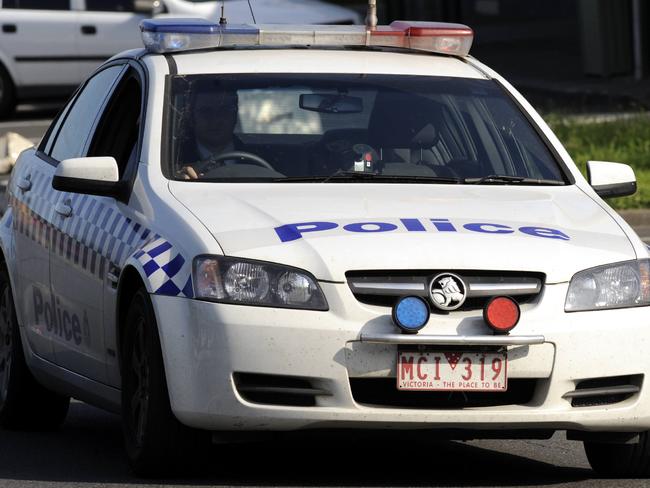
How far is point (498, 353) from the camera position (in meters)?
5.69

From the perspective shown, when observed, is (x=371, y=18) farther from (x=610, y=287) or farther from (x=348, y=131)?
(x=610, y=287)

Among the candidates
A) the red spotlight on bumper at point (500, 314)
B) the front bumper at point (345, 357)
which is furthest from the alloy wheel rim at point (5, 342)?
the red spotlight on bumper at point (500, 314)

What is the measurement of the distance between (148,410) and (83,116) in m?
2.08

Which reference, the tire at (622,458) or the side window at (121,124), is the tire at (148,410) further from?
the tire at (622,458)

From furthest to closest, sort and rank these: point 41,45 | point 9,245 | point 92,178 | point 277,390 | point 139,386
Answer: point 41,45 → point 9,245 → point 92,178 → point 139,386 → point 277,390

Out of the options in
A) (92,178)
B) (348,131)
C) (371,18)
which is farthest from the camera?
(371,18)

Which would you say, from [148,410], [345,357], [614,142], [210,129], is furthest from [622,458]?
[614,142]

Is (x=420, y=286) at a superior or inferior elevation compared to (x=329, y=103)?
inferior

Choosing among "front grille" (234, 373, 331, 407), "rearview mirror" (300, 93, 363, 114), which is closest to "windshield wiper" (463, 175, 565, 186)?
"rearview mirror" (300, 93, 363, 114)

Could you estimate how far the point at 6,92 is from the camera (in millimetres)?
22781

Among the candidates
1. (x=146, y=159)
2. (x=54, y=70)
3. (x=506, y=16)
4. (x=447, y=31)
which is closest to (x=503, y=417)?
(x=146, y=159)

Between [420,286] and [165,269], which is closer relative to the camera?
[420,286]

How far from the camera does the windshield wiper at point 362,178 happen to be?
6.60 m

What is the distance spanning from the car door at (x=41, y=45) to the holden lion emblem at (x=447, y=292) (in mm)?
17349
